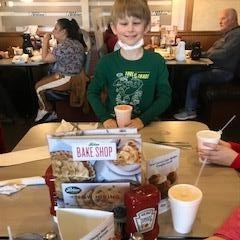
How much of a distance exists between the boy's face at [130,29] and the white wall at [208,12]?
3.15 meters

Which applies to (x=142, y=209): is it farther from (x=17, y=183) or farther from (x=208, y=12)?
(x=208, y=12)

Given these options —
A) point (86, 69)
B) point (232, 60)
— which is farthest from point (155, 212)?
point (232, 60)

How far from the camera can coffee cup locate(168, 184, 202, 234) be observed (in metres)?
0.80

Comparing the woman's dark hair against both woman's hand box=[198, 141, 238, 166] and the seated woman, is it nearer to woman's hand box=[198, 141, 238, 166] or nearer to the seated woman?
the seated woman

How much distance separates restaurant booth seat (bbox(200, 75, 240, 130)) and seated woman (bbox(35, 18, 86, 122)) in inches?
57.0

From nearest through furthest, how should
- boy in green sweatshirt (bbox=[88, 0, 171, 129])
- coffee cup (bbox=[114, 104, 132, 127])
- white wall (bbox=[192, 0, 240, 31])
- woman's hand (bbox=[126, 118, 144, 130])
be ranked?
coffee cup (bbox=[114, 104, 132, 127]), woman's hand (bbox=[126, 118, 144, 130]), boy in green sweatshirt (bbox=[88, 0, 171, 129]), white wall (bbox=[192, 0, 240, 31])

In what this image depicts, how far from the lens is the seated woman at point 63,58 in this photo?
135 inches

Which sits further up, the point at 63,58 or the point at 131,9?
the point at 131,9

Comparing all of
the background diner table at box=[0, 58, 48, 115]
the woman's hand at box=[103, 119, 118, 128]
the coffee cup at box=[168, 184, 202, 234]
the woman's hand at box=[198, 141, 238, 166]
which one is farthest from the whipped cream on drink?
the background diner table at box=[0, 58, 48, 115]

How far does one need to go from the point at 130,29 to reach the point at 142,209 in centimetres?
97

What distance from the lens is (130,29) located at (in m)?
1.50

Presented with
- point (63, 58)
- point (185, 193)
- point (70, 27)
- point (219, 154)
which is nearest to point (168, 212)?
point (185, 193)

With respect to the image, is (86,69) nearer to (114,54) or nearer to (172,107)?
(172,107)

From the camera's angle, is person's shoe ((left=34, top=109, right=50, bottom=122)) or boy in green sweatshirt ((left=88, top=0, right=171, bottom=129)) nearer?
boy in green sweatshirt ((left=88, top=0, right=171, bottom=129))
